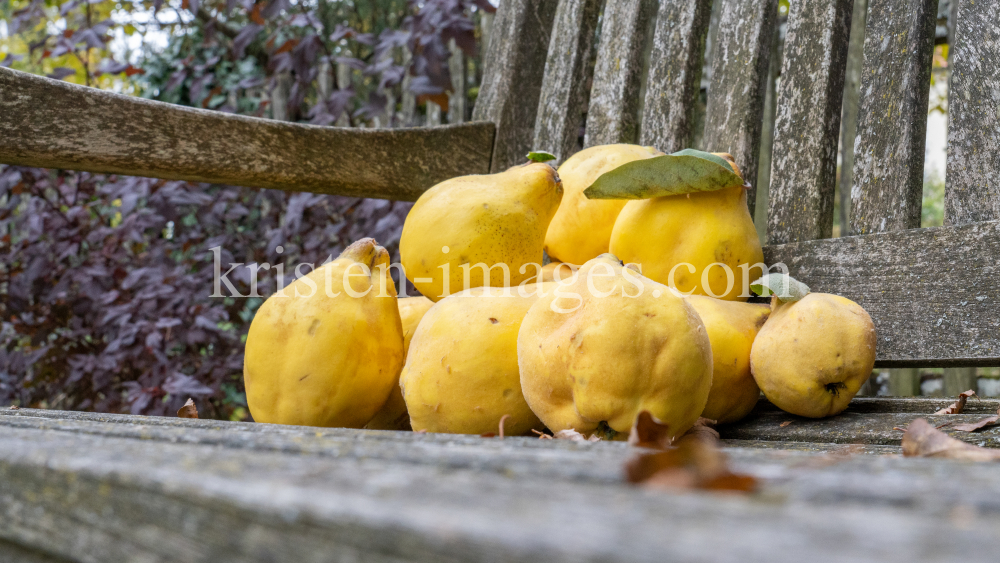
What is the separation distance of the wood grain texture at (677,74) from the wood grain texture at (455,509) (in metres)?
1.18

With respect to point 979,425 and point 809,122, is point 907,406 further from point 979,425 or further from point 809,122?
point 809,122

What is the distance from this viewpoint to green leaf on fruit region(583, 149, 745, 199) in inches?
42.1

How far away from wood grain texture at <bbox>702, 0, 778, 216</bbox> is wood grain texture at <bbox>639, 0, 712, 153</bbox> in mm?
60

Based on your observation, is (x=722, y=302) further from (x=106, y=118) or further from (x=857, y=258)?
(x=106, y=118)

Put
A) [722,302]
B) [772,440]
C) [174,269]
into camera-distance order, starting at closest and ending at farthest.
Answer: [772,440], [722,302], [174,269]

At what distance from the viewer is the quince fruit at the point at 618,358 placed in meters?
0.76

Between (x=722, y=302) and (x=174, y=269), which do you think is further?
(x=174, y=269)

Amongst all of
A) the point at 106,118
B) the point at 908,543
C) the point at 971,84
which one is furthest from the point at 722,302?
the point at 106,118

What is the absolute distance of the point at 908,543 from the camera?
0.21 m

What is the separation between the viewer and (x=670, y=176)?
3.56ft

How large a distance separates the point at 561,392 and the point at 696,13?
3.32 feet

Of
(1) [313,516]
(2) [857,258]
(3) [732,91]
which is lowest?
(1) [313,516]

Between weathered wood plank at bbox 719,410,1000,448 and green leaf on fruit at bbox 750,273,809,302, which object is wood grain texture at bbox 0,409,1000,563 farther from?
green leaf on fruit at bbox 750,273,809,302

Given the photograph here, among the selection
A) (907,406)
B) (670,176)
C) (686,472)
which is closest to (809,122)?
(670,176)
